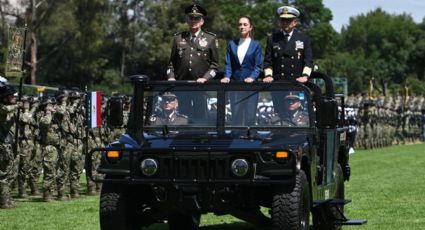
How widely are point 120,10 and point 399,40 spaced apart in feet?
206

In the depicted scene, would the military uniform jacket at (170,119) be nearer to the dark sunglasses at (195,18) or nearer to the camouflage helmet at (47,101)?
the dark sunglasses at (195,18)

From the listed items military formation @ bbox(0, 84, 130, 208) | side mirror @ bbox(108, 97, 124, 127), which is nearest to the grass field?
military formation @ bbox(0, 84, 130, 208)

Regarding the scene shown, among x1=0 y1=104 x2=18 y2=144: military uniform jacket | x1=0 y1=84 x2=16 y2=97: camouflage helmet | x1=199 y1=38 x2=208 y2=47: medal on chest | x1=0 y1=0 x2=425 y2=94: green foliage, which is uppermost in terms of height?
x1=0 y1=0 x2=425 y2=94: green foliage

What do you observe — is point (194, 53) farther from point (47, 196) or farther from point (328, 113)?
point (47, 196)

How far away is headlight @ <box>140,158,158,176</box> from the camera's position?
35.3 feet

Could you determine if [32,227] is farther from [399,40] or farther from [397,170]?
[399,40]

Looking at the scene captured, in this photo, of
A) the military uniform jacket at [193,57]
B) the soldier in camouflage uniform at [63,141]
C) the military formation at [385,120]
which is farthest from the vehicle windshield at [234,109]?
the military formation at [385,120]

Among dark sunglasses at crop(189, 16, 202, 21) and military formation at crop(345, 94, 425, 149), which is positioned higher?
dark sunglasses at crop(189, 16, 202, 21)

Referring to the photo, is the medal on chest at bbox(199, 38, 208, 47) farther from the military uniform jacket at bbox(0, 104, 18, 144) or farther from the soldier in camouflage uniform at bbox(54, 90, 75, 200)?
the soldier in camouflage uniform at bbox(54, 90, 75, 200)

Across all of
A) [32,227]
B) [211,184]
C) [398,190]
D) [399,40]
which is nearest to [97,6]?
[398,190]

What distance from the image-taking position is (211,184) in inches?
417

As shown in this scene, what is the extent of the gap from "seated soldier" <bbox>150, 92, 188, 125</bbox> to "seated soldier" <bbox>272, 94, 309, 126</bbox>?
1.02 m

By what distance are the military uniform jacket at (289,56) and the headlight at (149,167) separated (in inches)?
115

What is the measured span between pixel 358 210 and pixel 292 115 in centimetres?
541
